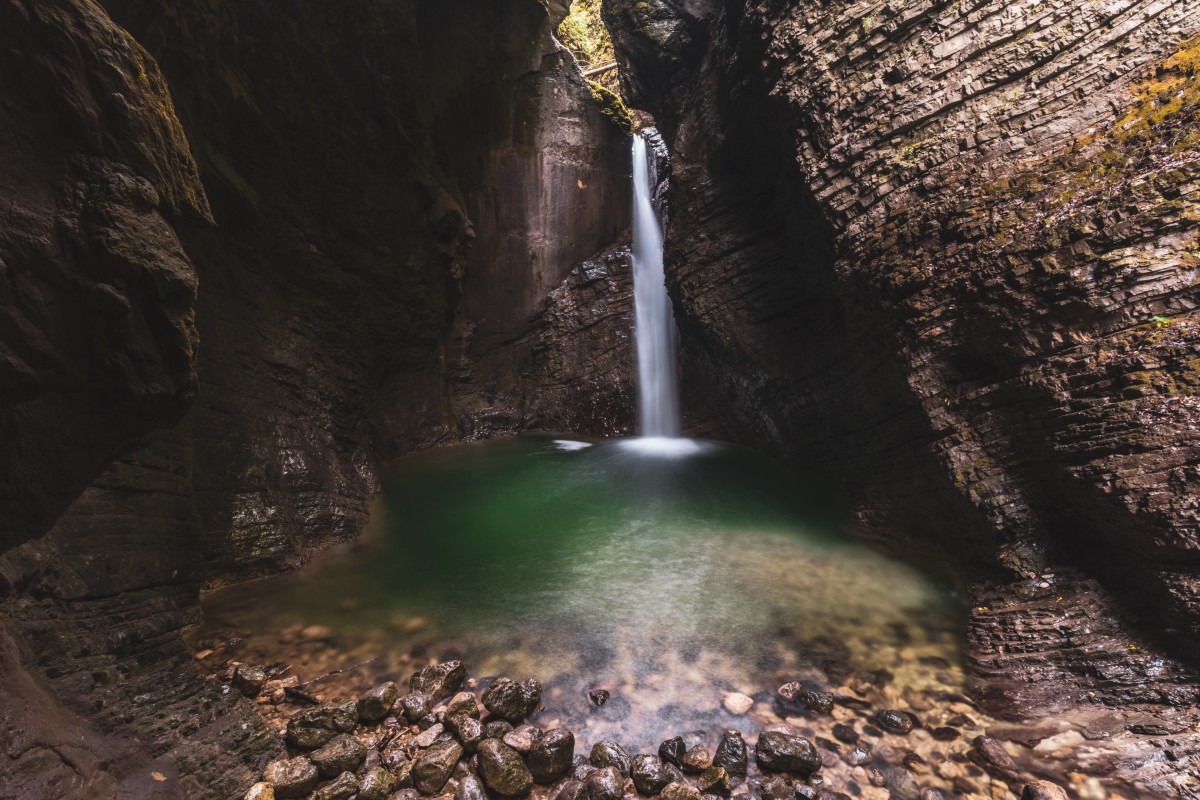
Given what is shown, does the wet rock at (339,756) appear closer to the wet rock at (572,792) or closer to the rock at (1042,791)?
the wet rock at (572,792)

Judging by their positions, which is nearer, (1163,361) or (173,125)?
(173,125)

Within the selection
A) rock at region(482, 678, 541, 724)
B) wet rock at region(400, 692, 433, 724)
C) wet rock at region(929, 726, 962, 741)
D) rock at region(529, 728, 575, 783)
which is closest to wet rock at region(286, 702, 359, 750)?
wet rock at region(400, 692, 433, 724)

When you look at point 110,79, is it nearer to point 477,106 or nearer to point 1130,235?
point 1130,235

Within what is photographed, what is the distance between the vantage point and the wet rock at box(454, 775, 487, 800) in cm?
290

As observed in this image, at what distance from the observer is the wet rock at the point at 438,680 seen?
12.4 ft

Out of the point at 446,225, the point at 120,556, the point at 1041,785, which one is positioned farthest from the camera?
the point at 446,225

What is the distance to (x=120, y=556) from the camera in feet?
12.5

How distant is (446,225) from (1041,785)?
37.6 feet

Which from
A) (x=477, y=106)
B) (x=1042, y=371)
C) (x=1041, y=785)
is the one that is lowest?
(x=1041, y=785)

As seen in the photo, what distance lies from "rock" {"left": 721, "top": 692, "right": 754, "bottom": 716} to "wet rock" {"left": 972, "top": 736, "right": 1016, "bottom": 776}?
1480mm

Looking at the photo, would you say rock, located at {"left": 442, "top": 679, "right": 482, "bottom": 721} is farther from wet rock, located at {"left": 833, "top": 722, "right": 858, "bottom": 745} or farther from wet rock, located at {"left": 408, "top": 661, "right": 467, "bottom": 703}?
wet rock, located at {"left": 833, "top": 722, "right": 858, "bottom": 745}

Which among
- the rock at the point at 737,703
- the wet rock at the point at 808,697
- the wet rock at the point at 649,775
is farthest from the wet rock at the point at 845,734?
the wet rock at the point at 649,775

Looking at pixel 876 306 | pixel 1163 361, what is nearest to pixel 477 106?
pixel 876 306

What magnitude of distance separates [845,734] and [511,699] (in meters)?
2.43
